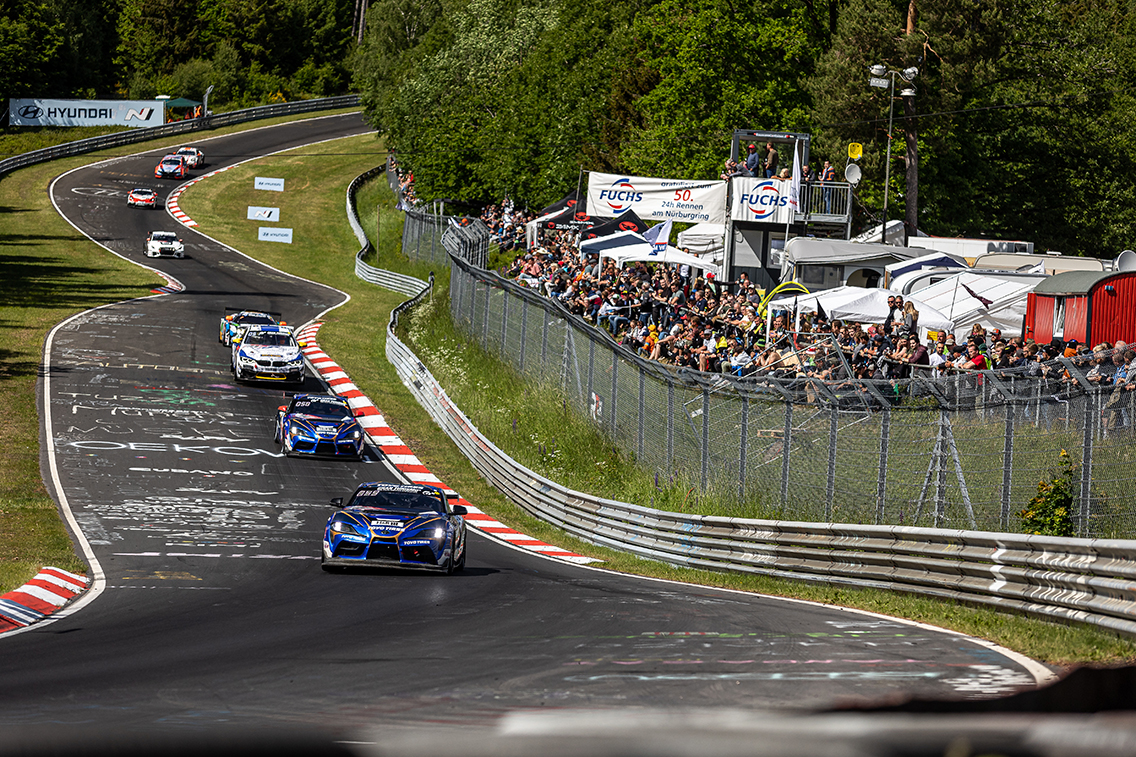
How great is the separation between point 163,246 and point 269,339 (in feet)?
88.5

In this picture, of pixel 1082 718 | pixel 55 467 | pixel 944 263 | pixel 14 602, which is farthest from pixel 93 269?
pixel 1082 718

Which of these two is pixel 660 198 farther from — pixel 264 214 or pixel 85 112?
pixel 85 112

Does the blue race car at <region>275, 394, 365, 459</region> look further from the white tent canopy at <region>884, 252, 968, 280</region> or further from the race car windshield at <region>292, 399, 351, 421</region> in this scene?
the white tent canopy at <region>884, 252, 968, 280</region>

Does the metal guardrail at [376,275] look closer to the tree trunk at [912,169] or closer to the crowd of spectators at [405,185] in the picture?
the crowd of spectators at [405,185]

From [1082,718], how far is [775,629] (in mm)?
9068

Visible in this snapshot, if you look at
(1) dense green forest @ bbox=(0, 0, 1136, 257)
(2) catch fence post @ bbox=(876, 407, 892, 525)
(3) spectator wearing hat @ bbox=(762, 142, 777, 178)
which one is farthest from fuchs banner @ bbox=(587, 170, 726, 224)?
(2) catch fence post @ bbox=(876, 407, 892, 525)

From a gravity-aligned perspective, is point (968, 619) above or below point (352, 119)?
below

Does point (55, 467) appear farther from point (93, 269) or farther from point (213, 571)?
point (93, 269)

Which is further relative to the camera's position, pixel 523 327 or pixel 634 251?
pixel 634 251

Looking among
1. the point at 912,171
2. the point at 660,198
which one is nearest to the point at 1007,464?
the point at 660,198

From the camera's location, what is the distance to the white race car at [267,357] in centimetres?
3466

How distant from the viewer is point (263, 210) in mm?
73250

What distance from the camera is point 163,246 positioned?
5962 centimetres

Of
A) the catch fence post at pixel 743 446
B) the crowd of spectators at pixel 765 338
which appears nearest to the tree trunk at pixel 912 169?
the crowd of spectators at pixel 765 338
